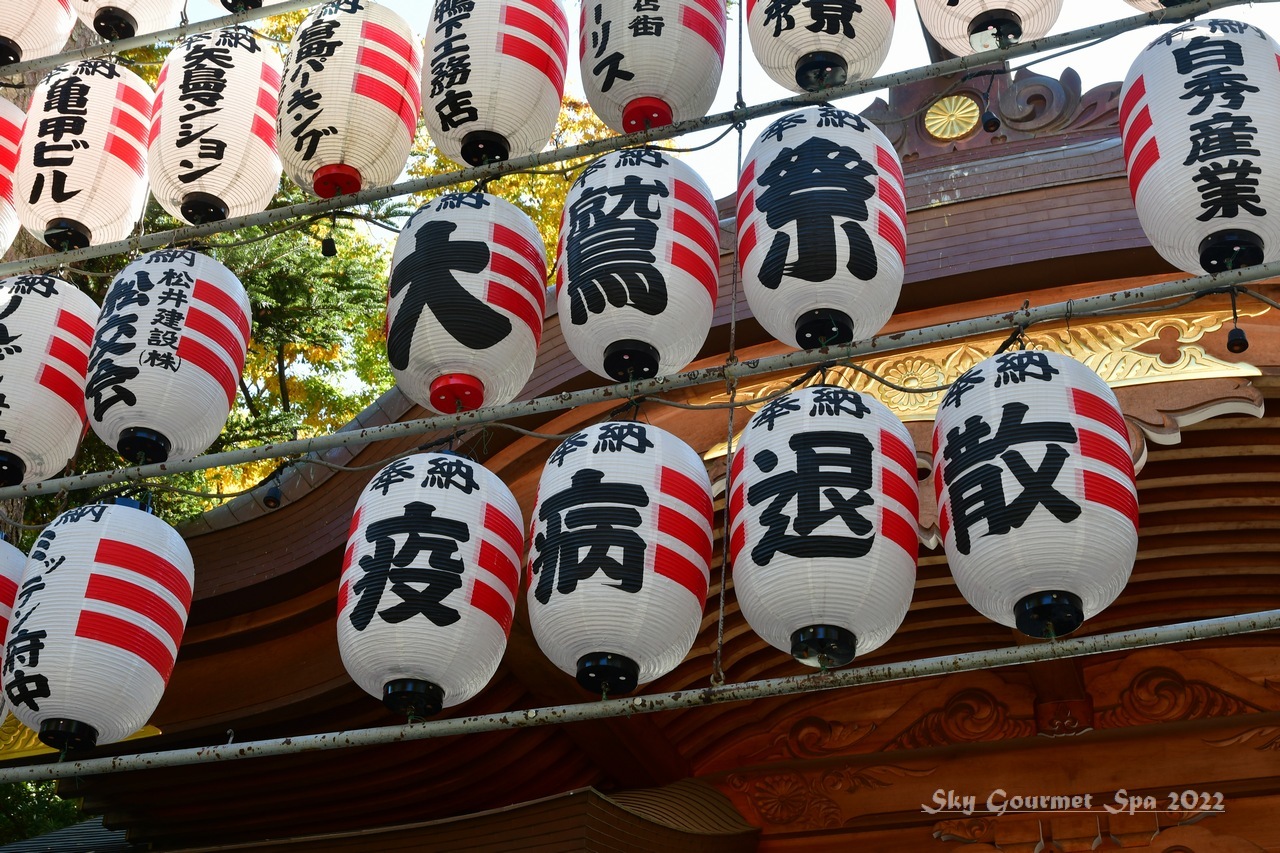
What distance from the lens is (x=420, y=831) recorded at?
6145 mm

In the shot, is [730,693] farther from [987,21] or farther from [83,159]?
[83,159]

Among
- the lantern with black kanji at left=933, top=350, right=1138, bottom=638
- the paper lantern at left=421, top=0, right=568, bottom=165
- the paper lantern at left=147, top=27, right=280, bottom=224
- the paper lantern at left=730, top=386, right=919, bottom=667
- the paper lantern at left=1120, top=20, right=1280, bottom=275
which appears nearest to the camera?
the lantern with black kanji at left=933, top=350, right=1138, bottom=638

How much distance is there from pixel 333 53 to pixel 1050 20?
3.23m

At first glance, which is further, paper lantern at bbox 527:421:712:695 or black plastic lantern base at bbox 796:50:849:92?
black plastic lantern base at bbox 796:50:849:92

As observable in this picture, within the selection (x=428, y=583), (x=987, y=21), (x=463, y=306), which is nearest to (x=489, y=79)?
(x=463, y=306)

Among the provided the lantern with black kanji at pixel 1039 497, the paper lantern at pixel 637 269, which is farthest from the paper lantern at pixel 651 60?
the lantern with black kanji at pixel 1039 497

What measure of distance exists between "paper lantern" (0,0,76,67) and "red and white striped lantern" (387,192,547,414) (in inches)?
126

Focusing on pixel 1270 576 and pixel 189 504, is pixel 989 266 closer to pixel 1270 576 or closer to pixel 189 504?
pixel 1270 576

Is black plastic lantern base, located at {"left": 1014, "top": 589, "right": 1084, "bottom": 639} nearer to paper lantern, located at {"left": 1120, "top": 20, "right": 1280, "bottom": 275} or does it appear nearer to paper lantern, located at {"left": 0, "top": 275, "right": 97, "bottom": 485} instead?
paper lantern, located at {"left": 1120, "top": 20, "right": 1280, "bottom": 275}

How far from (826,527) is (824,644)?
0.39 meters

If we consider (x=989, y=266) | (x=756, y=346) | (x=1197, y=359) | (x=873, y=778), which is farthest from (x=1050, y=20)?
(x=873, y=778)


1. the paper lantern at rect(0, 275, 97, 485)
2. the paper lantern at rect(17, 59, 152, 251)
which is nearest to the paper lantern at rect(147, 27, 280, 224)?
the paper lantern at rect(17, 59, 152, 251)

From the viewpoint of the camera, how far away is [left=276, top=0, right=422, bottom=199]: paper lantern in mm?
5715

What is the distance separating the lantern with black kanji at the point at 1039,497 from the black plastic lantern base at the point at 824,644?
42 centimetres
